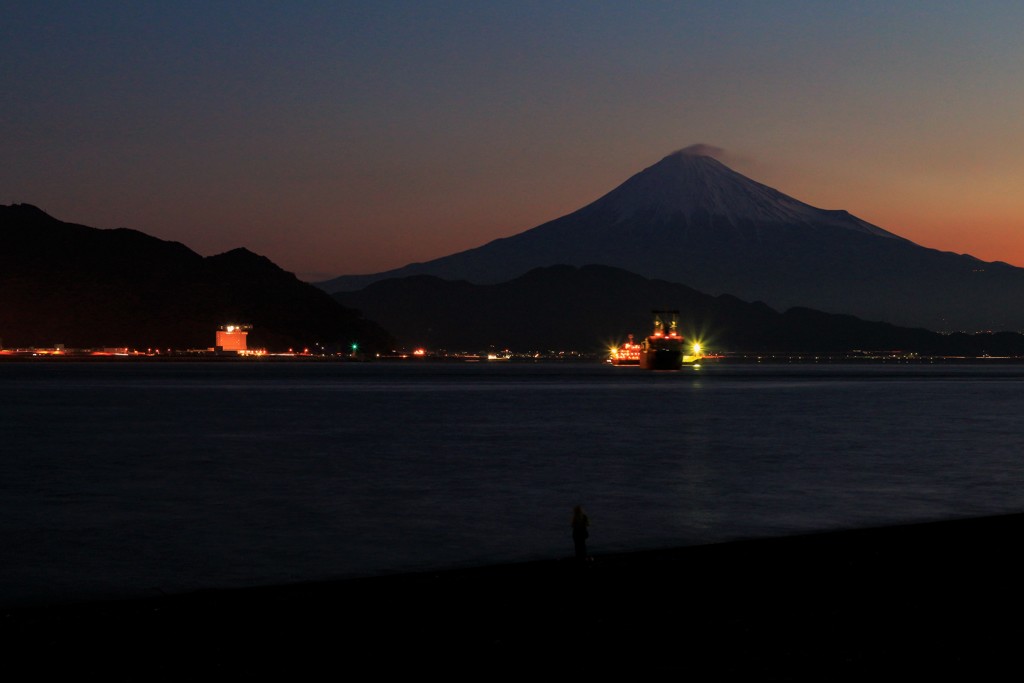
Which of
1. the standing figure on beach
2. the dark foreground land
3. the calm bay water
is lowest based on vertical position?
the calm bay water

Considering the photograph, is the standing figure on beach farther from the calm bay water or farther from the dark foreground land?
the calm bay water

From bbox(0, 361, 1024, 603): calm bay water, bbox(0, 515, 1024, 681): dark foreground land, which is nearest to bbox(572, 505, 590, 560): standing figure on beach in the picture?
bbox(0, 515, 1024, 681): dark foreground land

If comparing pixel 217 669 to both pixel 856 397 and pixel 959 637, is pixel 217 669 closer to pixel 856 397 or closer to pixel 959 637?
pixel 959 637

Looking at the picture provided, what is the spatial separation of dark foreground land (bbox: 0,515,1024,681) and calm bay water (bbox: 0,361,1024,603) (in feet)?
8.96

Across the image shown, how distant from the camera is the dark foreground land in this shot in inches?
378

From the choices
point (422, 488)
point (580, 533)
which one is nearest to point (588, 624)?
point (580, 533)

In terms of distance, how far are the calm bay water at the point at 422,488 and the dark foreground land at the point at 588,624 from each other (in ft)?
8.96

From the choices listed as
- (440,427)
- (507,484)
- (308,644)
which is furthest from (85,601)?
(440,427)

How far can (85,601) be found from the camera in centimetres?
1395

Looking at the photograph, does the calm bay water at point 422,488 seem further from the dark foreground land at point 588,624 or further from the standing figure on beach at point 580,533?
the dark foreground land at point 588,624

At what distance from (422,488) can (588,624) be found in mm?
17650

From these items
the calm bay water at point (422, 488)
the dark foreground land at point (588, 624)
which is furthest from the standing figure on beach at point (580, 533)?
the calm bay water at point (422, 488)

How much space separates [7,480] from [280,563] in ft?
55.5

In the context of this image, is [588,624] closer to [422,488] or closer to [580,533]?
[580,533]
